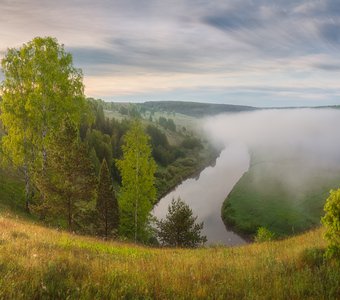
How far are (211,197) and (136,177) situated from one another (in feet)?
188

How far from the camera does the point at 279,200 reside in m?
81.9

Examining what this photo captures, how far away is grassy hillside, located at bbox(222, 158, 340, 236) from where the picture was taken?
6769cm

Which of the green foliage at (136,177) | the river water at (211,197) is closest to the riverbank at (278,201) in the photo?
the river water at (211,197)

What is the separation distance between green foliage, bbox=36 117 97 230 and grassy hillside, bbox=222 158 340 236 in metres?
34.3

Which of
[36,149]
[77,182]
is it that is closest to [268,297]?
[77,182]

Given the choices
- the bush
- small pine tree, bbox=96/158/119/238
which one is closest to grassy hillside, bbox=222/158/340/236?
small pine tree, bbox=96/158/119/238

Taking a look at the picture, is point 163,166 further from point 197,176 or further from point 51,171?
point 51,171

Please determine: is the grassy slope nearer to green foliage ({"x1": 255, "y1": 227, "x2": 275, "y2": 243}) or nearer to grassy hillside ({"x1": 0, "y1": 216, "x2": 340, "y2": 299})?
green foliage ({"x1": 255, "y1": 227, "x2": 275, "y2": 243})

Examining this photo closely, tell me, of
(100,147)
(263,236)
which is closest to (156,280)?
(263,236)

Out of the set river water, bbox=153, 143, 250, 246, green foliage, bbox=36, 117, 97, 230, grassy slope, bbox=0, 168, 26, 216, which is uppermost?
green foliage, bbox=36, 117, 97, 230

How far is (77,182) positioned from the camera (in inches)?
1107

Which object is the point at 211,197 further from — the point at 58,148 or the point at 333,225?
the point at 333,225

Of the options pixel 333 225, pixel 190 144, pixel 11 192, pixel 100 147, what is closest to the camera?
pixel 333 225

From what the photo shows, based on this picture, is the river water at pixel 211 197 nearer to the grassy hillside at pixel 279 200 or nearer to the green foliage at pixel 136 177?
the grassy hillside at pixel 279 200
